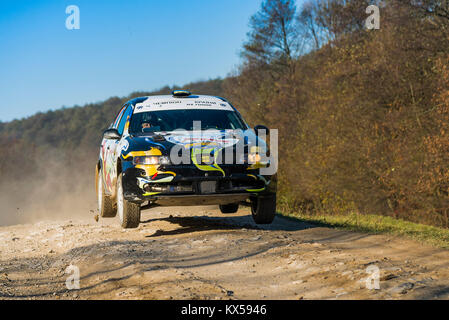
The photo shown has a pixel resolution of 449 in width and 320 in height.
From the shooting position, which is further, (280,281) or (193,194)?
(193,194)

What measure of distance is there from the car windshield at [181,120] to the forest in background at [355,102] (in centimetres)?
1058

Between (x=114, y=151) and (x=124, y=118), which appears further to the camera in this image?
(x=124, y=118)

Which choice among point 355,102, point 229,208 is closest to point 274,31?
point 355,102

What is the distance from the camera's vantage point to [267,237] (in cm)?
853

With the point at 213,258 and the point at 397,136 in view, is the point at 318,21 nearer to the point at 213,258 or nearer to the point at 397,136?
the point at 397,136

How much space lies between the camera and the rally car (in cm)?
831

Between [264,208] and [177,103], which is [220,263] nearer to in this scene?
[264,208]

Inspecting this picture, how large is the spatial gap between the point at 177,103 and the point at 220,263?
12.5 feet

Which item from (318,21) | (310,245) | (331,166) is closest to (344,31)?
(318,21)

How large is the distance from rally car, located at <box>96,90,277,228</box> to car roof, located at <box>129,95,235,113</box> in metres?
0.23

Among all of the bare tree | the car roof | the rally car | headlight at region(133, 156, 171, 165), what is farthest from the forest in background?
headlight at region(133, 156, 171, 165)

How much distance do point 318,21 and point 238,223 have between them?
2995 cm

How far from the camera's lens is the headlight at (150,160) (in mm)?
8305

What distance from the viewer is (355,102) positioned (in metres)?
27.4
